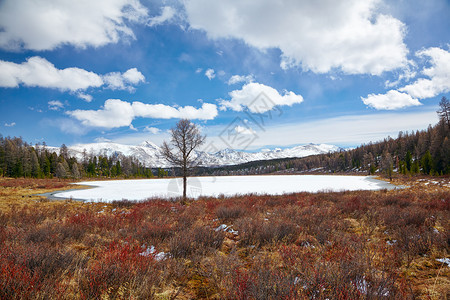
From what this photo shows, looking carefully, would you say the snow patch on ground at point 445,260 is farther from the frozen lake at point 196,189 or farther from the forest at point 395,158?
the frozen lake at point 196,189

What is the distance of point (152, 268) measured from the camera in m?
3.29

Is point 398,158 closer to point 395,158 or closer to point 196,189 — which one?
point 395,158

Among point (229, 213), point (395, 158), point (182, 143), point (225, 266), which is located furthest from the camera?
point (395, 158)

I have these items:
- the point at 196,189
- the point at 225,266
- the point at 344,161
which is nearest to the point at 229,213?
the point at 225,266

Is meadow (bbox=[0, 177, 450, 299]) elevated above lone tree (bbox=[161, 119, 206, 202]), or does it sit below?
below

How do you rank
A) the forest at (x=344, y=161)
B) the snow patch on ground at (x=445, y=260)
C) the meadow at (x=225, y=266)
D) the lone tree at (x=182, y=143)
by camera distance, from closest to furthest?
the meadow at (x=225, y=266)
the snow patch on ground at (x=445, y=260)
the lone tree at (x=182, y=143)
the forest at (x=344, y=161)

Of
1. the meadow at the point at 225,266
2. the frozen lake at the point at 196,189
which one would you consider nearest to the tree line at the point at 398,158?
the frozen lake at the point at 196,189

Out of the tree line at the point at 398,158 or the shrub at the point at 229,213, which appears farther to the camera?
the tree line at the point at 398,158

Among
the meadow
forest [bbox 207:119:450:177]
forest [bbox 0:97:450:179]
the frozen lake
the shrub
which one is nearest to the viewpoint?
the meadow

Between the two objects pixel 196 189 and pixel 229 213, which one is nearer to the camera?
pixel 229 213

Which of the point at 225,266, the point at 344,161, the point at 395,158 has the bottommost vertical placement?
the point at 344,161

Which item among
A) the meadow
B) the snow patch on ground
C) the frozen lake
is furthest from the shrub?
the frozen lake

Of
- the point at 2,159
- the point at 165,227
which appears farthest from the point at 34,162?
the point at 165,227

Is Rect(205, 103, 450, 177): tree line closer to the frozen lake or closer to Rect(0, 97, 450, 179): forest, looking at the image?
Rect(0, 97, 450, 179): forest
